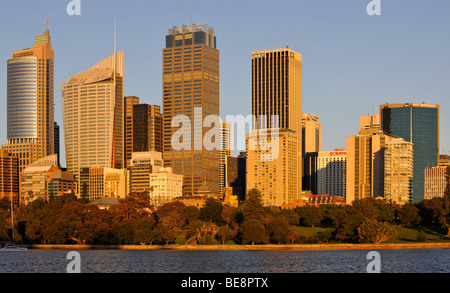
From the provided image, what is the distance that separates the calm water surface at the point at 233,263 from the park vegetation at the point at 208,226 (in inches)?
758

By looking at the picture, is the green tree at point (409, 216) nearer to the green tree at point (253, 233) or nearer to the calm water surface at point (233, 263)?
the green tree at point (253, 233)

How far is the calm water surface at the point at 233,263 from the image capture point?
87.8m

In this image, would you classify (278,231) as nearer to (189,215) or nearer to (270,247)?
(270,247)

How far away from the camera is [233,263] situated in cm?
9950

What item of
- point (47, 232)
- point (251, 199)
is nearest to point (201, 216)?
point (251, 199)

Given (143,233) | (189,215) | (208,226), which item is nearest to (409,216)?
(208,226)

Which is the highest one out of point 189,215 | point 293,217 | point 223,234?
point 293,217

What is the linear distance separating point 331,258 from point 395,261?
10.2 metres

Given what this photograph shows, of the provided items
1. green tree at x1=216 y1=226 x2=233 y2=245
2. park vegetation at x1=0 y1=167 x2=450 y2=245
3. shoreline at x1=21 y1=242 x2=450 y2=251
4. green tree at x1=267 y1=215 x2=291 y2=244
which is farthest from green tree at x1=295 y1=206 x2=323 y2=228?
shoreline at x1=21 y1=242 x2=450 y2=251

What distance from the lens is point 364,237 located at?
457 ft

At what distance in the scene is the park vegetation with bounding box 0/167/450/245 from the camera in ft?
461

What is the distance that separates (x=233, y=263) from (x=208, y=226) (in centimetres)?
5047
